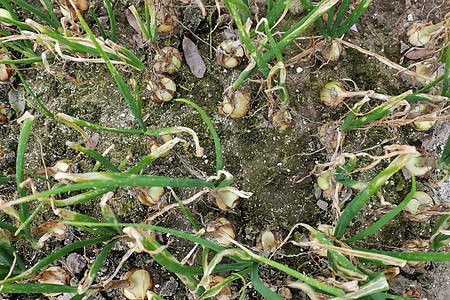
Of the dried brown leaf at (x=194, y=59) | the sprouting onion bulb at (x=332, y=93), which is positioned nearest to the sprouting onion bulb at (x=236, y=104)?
the dried brown leaf at (x=194, y=59)

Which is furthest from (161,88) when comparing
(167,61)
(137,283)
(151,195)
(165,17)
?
(137,283)

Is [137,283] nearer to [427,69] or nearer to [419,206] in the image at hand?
[419,206]

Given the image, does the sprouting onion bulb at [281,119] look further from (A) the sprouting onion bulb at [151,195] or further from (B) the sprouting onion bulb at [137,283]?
(B) the sprouting onion bulb at [137,283]

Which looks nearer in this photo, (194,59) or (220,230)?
(220,230)

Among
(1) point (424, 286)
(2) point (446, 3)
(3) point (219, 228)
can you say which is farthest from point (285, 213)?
(2) point (446, 3)

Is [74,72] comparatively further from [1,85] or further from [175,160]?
[175,160]
